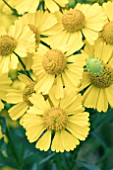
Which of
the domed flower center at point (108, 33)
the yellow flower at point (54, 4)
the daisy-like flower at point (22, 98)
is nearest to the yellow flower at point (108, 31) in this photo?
the domed flower center at point (108, 33)

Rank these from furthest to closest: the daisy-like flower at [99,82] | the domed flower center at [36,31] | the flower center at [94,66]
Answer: the domed flower center at [36,31] < the daisy-like flower at [99,82] < the flower center at [94,66]

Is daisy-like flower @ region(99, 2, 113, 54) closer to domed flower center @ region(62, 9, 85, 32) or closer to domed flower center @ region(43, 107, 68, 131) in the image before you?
domed flower center @ region(62, 9, 85, 32)

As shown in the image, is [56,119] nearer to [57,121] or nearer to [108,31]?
[57,121]

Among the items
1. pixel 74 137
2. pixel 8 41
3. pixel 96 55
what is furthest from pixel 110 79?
pixel 8 41

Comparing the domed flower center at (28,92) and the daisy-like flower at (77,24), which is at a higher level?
the daisy-like flower at (77,24)

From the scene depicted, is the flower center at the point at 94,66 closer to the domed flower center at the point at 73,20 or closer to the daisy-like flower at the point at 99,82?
the daisy-like flower at the point at 99,82

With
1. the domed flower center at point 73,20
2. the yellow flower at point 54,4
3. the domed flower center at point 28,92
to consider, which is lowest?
the domed flower center at point 28,92

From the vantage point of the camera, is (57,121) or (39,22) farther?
(39,22)

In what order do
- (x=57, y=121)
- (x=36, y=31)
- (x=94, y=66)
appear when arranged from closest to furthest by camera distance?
(x=94, y=66), (x=57, y=121), (x=36, y=31)

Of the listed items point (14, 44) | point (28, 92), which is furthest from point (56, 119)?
point (14, 44)
